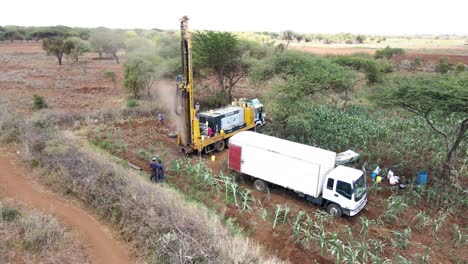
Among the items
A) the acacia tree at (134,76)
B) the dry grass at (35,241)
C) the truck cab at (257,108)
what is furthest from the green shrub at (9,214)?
the acacia tree at (134,76)

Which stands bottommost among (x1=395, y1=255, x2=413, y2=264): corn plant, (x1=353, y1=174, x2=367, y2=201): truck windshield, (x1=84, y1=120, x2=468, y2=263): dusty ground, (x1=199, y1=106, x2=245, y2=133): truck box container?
(x1=84, y1=120, x2=468, y2=263): dusty ground

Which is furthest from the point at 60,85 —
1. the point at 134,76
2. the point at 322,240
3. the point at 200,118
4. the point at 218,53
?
the point at 322,240

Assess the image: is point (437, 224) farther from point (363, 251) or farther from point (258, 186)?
point (258, 186)

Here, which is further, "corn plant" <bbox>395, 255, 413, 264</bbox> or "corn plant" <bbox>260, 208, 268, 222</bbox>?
"corn plant" <bbox>260, 208, 268, 222</bbox>

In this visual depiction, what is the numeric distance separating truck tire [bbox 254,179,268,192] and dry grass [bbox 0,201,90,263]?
754cm

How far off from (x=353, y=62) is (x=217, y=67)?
13919 millimetres

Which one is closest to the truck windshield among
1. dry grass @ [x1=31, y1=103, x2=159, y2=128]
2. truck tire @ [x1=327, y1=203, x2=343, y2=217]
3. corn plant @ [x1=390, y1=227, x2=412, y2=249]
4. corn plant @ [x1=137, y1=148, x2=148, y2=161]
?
truck tire @ [x1=327, y1=203, x2=343, y2=217]

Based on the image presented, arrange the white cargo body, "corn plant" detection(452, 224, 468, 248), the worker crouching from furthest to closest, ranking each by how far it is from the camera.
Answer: the worker crouching < the white cargo body < "corn plant" detection(452, 224, 468, 248)

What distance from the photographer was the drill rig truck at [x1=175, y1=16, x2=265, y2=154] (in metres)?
16.4

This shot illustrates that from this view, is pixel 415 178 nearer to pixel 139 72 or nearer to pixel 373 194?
pixel 373 194

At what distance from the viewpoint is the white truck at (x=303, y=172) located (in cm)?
1246

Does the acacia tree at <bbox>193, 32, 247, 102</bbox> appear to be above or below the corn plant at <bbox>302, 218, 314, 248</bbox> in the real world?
above

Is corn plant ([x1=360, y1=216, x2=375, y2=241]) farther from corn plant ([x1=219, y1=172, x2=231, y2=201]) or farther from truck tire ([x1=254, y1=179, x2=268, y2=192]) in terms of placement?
corn plant ([x1=219, y1=172, x2=231, y2=201])

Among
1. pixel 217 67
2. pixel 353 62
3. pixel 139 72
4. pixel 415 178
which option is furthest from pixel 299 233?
pixel 353 62
